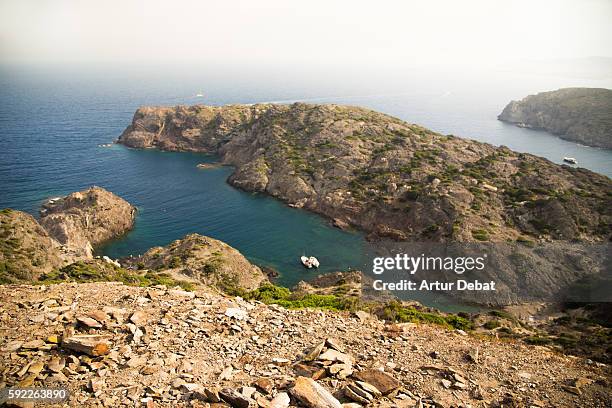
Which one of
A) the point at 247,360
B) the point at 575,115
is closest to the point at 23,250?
the point at 247,360

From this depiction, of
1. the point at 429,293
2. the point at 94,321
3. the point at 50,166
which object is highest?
the point at 94,321

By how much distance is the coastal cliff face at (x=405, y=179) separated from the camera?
221ft

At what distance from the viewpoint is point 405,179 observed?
82188mm

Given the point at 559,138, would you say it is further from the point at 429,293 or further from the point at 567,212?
the point at 429,293

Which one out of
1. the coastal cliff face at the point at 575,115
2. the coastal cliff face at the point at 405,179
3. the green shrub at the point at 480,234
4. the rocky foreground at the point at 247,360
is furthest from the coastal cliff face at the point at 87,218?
the coastal cliff face at the point at 575,115

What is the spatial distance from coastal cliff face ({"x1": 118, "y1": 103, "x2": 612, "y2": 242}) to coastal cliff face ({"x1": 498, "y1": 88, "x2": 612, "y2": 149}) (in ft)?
290

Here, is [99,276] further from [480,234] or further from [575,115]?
[575,115]

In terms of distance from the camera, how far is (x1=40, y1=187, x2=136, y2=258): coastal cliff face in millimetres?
62062

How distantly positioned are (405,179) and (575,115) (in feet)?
447

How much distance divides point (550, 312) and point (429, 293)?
15056 mm

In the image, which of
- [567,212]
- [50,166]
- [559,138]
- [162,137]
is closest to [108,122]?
[162,137]

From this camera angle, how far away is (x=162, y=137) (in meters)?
130

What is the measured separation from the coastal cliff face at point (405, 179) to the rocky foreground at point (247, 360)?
160 ft

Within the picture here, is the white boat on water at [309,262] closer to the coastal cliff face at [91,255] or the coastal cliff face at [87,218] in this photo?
the coastal cliff face at [91,255]
